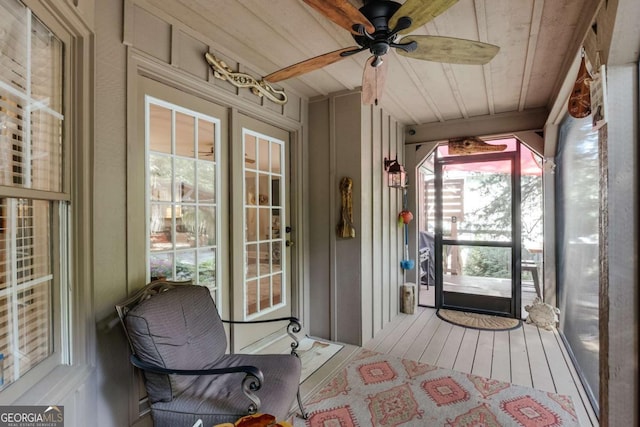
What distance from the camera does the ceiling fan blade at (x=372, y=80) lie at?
1933mm

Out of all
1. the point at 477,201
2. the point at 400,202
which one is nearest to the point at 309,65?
the point at 400,202

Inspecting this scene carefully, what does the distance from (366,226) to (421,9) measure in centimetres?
215

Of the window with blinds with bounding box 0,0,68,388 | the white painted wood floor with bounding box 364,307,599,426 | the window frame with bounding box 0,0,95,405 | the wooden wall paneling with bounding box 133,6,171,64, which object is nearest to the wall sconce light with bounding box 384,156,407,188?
the white painted wood floor with bounding box 364,307,599,426

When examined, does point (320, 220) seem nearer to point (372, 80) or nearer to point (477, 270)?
point (372, 80)

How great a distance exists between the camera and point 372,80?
2.05 meters

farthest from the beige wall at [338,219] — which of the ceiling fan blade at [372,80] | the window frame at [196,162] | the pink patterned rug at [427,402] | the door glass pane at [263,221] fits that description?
the window frame at [196,162]

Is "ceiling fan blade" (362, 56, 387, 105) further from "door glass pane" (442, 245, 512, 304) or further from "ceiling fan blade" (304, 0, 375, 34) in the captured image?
"door glass pane" (442, 245, 512, 304)

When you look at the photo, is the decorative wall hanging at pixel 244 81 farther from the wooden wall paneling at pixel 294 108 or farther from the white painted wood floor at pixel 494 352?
the white painted wood floor at pixel 494 352

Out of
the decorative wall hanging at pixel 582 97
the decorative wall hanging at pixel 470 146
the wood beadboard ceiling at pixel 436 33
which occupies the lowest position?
the decorative wall hanging at pixel 582 97

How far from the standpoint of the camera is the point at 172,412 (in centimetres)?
150

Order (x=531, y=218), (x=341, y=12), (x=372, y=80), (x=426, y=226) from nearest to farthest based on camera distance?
(x=341, y=12) < (x=372, y=80) < (x=531, y=218) < (x=426, y=226)

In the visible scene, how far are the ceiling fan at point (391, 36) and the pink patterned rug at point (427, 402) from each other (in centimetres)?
222

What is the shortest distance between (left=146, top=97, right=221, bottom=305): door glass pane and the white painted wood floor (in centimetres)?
193

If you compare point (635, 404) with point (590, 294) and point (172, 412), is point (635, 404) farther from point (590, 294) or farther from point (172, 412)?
point (172, 412)
